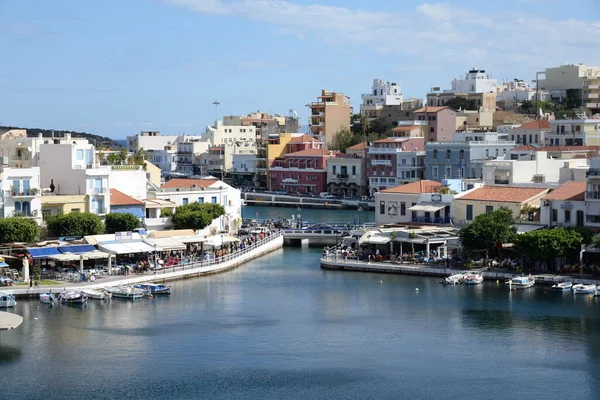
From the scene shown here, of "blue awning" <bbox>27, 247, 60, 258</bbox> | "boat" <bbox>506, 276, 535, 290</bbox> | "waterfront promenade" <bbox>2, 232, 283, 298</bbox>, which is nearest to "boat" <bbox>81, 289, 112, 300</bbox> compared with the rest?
"waterfront promenade" <bbox>2, 232, 283, 298</bbox>

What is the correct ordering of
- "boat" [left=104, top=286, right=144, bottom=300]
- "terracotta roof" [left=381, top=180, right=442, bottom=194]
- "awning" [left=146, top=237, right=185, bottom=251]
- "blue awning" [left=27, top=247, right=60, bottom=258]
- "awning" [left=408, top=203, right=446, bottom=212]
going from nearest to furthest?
"boat" [left=104, top=286, right=144, bottom=300]
"blue awning" [left=27, top=247, right=60, bottom=258]
"awning" [left=146, top=237, right=185, bottom=251]
"awning" [left=408, top=203, right=446, bottom=212]
"terracotta roof" [left=381, top=180, right=442, bottom=194]

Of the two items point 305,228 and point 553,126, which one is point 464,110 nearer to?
point 553,126

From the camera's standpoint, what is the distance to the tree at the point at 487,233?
164ft

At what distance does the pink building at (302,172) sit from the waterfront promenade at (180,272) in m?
37.9

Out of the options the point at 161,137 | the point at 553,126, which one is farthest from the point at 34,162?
the point at 161,137

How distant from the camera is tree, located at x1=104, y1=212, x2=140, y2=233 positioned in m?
52.8

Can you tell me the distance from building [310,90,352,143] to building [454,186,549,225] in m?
54.7

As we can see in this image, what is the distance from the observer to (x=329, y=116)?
112 meters

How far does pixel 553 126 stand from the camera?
84.1 metres

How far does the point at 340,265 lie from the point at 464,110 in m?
58.3

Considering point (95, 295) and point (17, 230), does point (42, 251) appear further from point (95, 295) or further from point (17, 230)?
point (95, 295)

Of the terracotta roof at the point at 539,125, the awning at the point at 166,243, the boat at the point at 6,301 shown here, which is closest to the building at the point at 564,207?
the awning at the point at 166,243

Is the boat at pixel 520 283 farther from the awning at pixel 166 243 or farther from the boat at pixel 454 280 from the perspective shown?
the awning at pixel 166 243

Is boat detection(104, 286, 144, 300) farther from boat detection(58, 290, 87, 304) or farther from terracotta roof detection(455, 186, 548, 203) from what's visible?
terracotta roof detection(455, 186, 548, 203)
